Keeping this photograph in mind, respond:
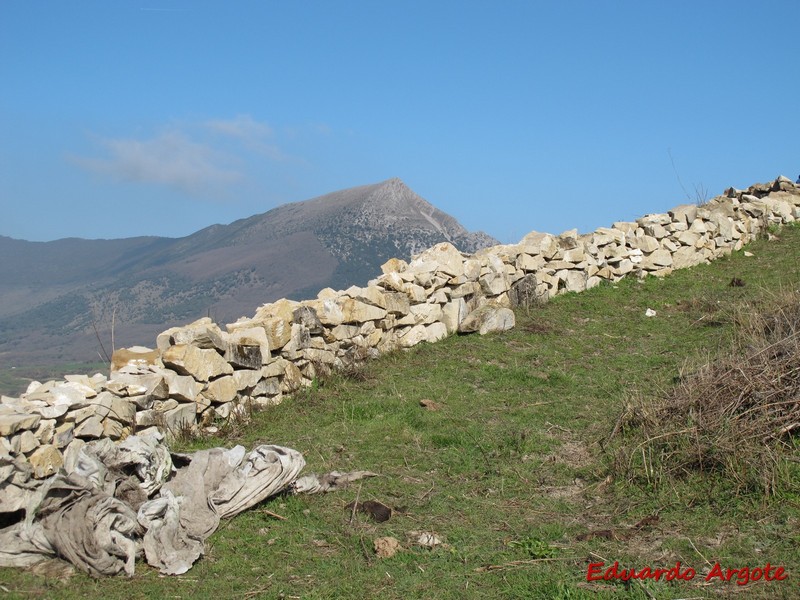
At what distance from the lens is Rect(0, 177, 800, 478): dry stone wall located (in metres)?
7.36

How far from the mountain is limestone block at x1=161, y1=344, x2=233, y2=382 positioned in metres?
12.6

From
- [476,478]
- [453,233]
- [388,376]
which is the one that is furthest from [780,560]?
[453,233]

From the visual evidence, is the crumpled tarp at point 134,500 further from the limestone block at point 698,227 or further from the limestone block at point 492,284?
the limestone block at point 698,227

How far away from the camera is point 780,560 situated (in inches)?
196

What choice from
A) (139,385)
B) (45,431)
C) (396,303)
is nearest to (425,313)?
(396,303)

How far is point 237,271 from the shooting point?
28750 millimetres

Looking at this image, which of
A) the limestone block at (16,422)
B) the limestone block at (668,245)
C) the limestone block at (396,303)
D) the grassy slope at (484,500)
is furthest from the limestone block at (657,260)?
the limestone block at (16,422)

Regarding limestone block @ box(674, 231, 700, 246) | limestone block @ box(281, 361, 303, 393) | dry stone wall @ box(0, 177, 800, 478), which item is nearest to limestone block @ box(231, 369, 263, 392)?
dry stone wall @ box(0, 177, 800, 478)

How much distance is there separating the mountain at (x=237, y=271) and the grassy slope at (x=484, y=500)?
1302 cm

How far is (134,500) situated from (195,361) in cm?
272

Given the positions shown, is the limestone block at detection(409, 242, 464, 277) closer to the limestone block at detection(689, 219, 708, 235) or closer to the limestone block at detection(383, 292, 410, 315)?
Result: the limestone block at detection(383, 292, 410, 315)

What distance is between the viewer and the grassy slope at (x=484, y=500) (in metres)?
5.21

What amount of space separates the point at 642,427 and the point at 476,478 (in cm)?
150

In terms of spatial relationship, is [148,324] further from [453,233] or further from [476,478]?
[476,478]
